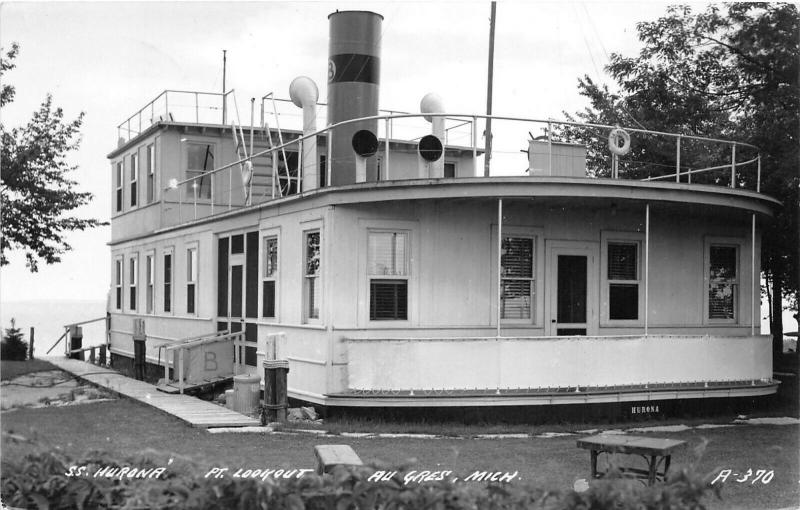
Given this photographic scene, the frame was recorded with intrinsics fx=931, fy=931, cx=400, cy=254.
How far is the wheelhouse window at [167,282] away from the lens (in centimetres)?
2152

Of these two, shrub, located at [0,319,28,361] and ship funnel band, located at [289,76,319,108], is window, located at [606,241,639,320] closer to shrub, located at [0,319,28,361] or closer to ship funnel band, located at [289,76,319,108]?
ship funnel band, located at [289,76,319,108]

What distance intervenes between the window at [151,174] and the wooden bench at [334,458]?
16765mm

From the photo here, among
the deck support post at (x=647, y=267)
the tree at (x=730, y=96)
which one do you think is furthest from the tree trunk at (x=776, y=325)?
the deck support post at (x=647, y=267)

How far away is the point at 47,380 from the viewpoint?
61.7 ft

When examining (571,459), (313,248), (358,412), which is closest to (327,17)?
A: (313,248)

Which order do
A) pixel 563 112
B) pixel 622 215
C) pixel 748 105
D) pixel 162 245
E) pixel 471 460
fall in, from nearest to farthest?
pixel 471 460 → pixel 622 215 → pixel 748 105 → pixel 162 245 → pixel 563 112

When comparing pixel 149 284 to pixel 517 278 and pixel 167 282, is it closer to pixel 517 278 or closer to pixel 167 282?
pixel 167 282

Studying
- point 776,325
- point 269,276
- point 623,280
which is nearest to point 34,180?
point 269,276

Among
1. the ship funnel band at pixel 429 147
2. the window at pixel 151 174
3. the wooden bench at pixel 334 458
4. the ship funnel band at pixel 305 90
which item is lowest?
the wooden bench at pixel 334 458

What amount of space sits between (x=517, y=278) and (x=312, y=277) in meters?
3.22

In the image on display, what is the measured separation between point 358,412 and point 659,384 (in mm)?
4570

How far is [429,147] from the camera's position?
1476 cm

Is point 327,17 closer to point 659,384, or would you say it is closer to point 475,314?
point 475,314

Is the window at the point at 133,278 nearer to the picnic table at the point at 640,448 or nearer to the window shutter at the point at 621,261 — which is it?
the window shutter at the point at 621,261
